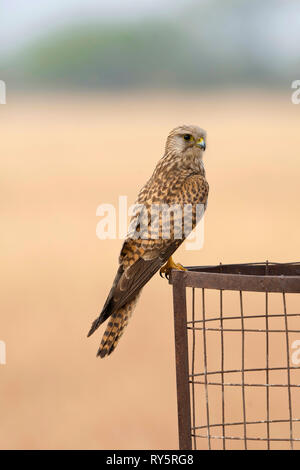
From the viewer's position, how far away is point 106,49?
51.1 meters

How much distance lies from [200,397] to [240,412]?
55 cm

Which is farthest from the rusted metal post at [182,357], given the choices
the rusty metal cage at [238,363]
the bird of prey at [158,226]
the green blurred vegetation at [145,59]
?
the green blurred vegetation at [145,59]

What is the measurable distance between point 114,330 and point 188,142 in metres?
1.39

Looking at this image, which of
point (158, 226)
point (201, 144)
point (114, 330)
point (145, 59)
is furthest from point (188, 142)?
point (145, 59)

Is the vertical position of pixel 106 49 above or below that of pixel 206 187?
above

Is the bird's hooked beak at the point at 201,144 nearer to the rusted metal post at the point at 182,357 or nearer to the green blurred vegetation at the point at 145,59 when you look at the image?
the rusted metal post at the point at 182,357

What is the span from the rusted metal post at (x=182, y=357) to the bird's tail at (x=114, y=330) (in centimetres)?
61

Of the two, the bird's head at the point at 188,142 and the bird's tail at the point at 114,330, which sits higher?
the bird's head at the point at 188,142

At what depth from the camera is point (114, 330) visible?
430 centimetres

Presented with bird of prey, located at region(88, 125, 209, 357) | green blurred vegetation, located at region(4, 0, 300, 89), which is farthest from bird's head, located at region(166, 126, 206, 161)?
green blurred vegetation, located at region(4, 0, 300, 89)

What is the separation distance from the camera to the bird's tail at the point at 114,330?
425 centimetres

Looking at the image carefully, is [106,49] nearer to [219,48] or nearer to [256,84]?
[219,48]

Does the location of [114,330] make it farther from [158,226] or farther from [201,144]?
[201,144]
